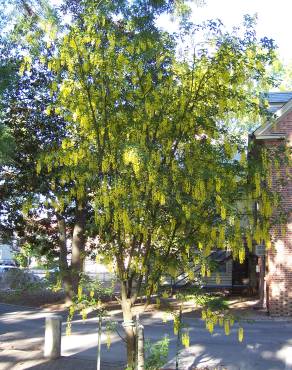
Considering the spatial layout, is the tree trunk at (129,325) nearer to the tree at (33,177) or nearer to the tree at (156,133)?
the tree at (156,133)

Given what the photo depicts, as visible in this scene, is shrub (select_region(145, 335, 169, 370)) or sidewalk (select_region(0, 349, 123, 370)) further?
sidewalk (select_region(0, 349, 123, 370))

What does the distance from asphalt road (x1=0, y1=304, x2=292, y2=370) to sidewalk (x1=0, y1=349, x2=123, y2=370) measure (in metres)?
0.39

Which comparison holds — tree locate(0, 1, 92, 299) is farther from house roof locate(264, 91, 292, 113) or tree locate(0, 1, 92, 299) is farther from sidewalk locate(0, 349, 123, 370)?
house roof locate(264, 91, 292, 113)

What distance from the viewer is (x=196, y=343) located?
12883 mm

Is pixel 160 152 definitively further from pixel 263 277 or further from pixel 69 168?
pixel 263 277

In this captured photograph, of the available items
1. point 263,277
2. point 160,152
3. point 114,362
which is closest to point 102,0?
point 160,152

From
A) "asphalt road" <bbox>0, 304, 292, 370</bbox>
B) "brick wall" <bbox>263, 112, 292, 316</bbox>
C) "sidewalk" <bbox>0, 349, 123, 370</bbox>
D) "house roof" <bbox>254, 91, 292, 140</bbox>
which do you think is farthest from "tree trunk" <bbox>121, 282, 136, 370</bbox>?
"brick wall" <bbox>263, 112, 292, 316</bbox>

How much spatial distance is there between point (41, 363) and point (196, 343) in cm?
441

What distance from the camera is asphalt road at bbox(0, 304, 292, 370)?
1058cm

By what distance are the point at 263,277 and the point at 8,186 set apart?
10933 millimetres

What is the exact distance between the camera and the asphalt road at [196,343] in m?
10.6

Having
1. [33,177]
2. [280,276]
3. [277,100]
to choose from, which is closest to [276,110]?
[277,100]

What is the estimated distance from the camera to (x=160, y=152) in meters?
6.50

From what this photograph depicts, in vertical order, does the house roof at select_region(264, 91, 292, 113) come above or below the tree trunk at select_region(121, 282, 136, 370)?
above
